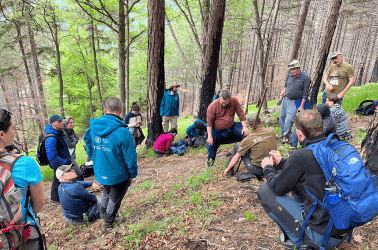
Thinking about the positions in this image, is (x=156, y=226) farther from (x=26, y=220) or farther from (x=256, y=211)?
(x=26, y=220)

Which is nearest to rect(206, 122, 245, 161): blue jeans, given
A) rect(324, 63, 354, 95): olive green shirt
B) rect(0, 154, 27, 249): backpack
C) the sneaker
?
the sneaker

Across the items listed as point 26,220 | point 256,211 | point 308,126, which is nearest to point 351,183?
point 308,126

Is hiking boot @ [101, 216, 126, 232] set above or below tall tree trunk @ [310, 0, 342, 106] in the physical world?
below

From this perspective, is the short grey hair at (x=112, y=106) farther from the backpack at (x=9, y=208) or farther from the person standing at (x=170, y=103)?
the person standing at (x=170, y=103)

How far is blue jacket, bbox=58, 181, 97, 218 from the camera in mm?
3700

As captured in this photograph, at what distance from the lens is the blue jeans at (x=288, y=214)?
2021 millimetres

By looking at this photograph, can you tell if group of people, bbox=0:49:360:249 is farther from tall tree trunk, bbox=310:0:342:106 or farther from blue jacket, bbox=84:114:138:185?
tall tree trunk, bbox=310:0:342:106

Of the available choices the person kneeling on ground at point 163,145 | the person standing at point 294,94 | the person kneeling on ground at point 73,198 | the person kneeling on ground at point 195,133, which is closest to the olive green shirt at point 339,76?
the person standing at point 294,94

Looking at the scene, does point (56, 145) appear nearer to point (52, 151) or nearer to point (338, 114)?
point (52, 151)

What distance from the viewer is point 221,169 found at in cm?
498

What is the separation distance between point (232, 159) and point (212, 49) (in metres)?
4.57

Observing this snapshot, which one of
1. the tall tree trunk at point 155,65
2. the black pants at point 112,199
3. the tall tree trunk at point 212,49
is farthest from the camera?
the tall tree trunk at point 212,49

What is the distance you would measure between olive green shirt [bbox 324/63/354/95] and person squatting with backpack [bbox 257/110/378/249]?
4577 mm

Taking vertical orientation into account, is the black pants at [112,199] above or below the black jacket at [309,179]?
below
